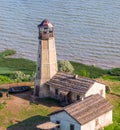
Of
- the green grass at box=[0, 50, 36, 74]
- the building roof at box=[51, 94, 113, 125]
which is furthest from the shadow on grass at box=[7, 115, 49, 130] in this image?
the green grass at box=[0, 50, 36, 74]

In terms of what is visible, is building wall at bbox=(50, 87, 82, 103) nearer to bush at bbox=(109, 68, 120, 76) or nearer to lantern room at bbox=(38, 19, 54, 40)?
lantern room at bbox=(38, 19, 54, 40)

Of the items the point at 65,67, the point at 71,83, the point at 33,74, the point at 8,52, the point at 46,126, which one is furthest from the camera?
the point at 8,52

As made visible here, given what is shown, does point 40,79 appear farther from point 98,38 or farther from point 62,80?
point 98,38

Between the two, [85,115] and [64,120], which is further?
[64,120]

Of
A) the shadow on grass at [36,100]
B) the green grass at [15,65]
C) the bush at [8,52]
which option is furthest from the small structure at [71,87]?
the bush at [8,52]

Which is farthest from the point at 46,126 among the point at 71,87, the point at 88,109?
the point at 71,87

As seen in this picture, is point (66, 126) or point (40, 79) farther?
point (40, 79)

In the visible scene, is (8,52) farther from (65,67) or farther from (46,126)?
(46,126)

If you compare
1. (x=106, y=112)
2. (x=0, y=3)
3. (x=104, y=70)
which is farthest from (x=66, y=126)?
(x=0, y=3)
